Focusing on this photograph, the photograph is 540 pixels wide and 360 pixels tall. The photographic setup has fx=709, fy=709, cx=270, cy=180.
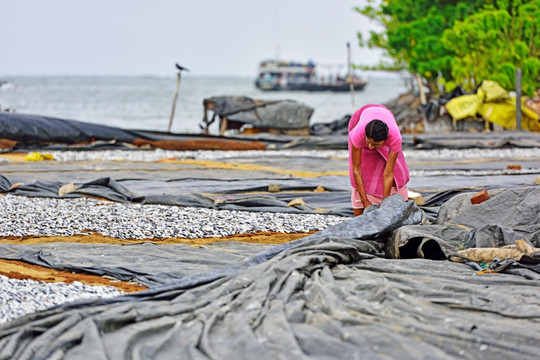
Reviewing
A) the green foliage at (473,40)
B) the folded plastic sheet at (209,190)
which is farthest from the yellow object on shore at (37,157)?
the green foliage at (473,40)

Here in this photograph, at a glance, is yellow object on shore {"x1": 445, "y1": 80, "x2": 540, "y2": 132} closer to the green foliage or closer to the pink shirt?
the green foliage

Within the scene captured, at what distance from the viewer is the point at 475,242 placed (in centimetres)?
520

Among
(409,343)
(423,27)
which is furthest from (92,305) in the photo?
(423,27)

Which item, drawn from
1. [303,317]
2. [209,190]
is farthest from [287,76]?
[303,317]

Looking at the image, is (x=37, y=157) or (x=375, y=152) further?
(x=37, y=157)

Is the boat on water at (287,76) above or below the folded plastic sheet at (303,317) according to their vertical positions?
above

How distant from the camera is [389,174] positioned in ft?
20.2

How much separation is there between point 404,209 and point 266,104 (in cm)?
1188

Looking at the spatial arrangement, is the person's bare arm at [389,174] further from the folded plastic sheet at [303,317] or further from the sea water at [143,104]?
the sea water at [143,104]

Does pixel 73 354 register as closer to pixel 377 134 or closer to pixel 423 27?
pixel 377 134

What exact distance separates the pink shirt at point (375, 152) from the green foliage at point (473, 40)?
14117 millimetres

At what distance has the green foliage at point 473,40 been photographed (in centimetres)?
1970

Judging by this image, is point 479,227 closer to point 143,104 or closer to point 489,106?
point 489,106

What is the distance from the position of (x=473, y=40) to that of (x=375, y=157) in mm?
→ 15446
